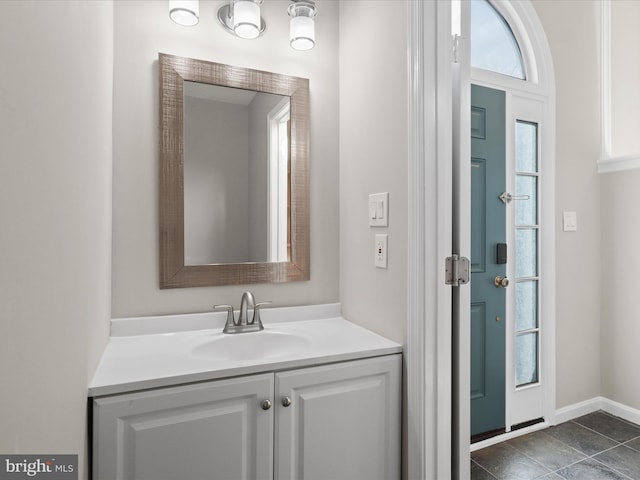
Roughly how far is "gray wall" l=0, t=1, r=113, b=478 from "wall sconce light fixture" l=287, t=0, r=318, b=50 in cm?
80

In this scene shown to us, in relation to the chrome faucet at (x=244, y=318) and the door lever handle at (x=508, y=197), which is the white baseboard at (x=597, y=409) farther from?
the chrome faucet at (x=244, y=318)

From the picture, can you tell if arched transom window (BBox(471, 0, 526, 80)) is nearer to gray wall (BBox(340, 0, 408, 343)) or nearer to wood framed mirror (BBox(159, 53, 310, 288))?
gray wall (BBox(340, 0, 408, 343))

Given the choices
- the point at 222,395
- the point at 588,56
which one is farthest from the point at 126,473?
the point at 588,56

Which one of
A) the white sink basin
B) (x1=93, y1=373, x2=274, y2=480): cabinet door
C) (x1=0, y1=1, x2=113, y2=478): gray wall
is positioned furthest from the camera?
the white sink basin

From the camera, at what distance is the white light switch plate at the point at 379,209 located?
1347 millimetres

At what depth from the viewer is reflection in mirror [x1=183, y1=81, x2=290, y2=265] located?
1.52 meters

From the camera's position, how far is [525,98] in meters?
2.10

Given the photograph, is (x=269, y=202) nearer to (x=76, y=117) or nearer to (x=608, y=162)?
(x=76, y=117)

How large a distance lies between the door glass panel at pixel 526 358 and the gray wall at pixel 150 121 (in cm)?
128

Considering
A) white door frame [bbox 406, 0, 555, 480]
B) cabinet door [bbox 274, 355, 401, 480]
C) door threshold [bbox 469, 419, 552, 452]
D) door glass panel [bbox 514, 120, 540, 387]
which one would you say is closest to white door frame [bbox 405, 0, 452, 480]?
white door frame [bbox 406, 0, 555, 480]

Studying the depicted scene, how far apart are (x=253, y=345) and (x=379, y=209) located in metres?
0.71

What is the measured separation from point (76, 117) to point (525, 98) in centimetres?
219

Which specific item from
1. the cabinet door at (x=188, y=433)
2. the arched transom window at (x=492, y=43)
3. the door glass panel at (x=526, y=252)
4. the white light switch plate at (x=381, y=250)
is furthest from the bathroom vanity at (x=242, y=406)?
the arched transom window at (x=492, y=43)

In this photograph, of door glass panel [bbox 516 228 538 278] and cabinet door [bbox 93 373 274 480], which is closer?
cabinet door [bbox 93 373 274 480]
